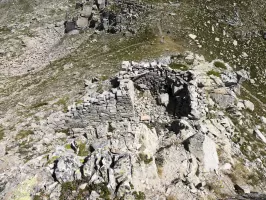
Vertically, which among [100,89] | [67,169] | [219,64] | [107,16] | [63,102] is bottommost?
[107,16]

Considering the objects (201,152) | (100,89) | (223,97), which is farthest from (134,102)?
(223,97)

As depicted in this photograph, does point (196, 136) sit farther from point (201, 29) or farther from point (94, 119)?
point (201, 29)

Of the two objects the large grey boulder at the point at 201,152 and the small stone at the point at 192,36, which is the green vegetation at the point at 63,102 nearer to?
the large grey boulder at the point at 201,152

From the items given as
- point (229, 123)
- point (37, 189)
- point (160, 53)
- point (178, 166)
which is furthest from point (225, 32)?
point (37, 189)

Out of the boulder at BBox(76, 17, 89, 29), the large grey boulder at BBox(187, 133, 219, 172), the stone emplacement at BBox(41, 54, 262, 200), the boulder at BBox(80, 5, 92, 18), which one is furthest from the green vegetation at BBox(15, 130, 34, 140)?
the boulder at BBox(80, 5, 92, 18)

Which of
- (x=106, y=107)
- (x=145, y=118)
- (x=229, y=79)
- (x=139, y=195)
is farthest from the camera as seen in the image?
(x=229, y=79)

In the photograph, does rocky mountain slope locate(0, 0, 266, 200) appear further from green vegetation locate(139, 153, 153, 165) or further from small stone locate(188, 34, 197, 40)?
small stone locate(188, 34, 197, 40)

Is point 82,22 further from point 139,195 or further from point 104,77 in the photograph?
point 139,195

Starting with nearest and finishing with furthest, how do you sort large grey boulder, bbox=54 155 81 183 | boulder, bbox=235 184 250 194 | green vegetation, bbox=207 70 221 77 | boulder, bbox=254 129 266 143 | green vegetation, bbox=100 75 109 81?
large grey boulder, bbox=54 155 81 183 → boulder, bbox=235 184 250 194 → boulder, bbox=254 129 266 143 → green vegetation, bbox=100 75 109 81 → green vegetation, bbox=207 70 221 77
